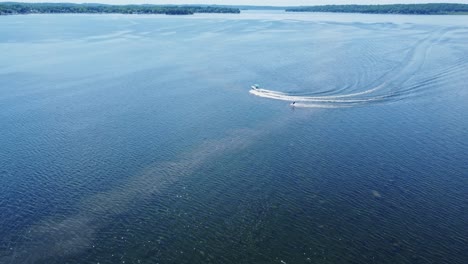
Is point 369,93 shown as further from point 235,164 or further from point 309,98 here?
point 235,164

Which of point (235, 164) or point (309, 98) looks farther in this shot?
point (309, 98)

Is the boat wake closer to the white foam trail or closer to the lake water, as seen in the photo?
the white foam trail

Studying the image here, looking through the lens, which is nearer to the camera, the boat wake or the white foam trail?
the boat wake

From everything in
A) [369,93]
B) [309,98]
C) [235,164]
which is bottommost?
[235,164]

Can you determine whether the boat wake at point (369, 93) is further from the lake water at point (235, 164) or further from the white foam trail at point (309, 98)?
the lake water at point (235, 164)

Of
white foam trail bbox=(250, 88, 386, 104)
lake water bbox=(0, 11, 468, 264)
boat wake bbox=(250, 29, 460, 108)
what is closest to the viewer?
lake water bbox=(0, 11, 468, 264)

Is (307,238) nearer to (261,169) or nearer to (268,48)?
(261,169)

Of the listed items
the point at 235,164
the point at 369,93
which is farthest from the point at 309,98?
the point at 235,164

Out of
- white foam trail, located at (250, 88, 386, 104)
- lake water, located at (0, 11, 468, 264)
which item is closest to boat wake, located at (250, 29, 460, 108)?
white foam trail, located at (250, 88, 386, 104)

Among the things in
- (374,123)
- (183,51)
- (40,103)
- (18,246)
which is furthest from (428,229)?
(183,51)

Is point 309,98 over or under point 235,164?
over
